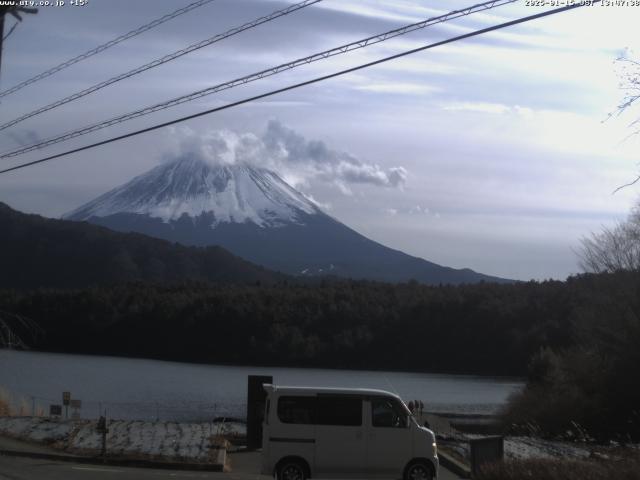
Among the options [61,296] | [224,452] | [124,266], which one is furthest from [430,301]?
[224,452]

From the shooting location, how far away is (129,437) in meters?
23.2

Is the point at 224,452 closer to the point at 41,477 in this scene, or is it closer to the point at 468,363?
the point at 41,477

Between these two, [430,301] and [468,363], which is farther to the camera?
[430,301]

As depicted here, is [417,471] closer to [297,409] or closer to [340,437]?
[340,437]

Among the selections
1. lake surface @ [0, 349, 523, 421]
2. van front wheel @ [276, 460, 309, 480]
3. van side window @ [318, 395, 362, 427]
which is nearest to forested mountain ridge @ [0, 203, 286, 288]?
lake surface @ [0, 349, 523, 421]

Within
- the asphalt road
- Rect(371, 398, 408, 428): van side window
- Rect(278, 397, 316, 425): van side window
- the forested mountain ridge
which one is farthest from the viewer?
the forested mountain ridge

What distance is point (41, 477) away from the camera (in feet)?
56.9

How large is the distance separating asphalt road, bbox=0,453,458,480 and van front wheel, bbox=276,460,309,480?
9.07 ft

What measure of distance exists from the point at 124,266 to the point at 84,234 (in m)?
6.84

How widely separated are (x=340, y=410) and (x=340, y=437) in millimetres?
461

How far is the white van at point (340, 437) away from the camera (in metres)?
16.2

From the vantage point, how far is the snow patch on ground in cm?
2130

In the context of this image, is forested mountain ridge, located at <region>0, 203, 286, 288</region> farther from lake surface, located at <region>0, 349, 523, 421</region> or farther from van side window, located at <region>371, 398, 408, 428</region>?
van side window, located at <region>371, 398, 408, 428</region>

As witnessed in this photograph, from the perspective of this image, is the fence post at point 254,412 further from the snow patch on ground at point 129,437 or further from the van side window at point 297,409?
the van side window at point 297,409
